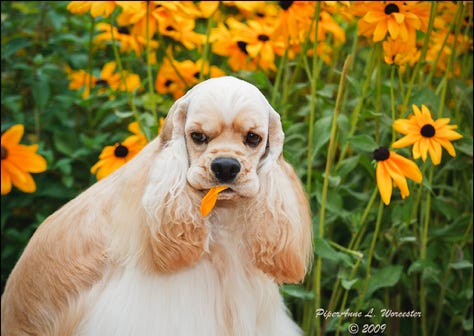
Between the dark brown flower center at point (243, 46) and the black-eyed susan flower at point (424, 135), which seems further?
the dark brown flower center at point (243, 46)

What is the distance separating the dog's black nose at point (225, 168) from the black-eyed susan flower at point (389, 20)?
1044 millimetres

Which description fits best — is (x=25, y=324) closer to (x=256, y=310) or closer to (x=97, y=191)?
(x=97, y=191)

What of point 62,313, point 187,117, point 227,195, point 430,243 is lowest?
point 430,243

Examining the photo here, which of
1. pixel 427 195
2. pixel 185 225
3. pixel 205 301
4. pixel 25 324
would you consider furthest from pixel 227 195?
pixel 427 195

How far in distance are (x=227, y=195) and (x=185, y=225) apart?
0.19 metres

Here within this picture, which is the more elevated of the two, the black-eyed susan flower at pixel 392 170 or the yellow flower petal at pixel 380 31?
the yellow flower petal at pixel 380 31

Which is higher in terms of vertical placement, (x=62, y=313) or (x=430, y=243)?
(x=62, y=313)

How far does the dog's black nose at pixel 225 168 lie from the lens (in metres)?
2.39

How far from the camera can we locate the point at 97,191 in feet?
9.39

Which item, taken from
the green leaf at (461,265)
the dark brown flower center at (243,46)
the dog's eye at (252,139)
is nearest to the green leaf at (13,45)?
the dark brown flower center at (243,46)

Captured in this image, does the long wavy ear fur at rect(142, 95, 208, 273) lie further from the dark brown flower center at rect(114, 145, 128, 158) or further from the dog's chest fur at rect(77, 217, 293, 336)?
the dark brown flower center at rect(114, 145, 128, 158)

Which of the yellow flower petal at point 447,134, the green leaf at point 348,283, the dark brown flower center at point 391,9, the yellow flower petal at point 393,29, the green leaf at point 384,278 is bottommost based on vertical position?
the green leaf at point 384,278

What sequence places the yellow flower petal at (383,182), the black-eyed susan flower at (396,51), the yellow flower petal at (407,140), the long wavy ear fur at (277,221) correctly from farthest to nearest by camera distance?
1. the black-eyed susan flower at (396,51)
2. the yellow flower petal at (407,140)
3. the yellow flower petal at (383,182)
4. the long wavy ear fur at (277,221)

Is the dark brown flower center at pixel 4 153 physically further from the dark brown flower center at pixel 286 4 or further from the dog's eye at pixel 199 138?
the dog's eye at pixel 199 138
